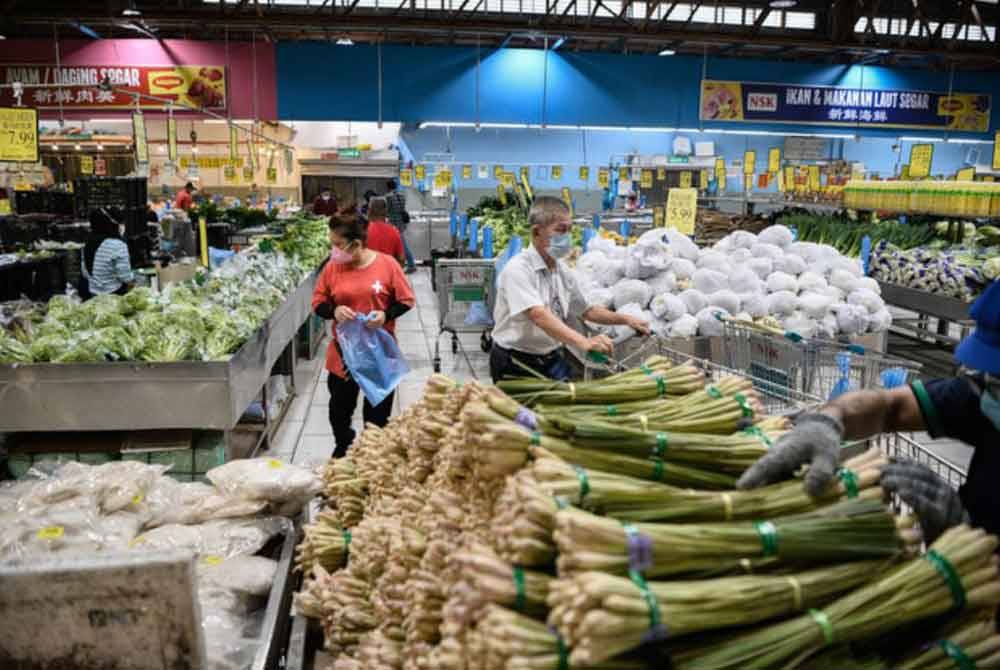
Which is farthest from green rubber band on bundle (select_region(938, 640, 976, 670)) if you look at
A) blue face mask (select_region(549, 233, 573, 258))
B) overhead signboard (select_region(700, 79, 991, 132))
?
overhead signboard (select_region(700, 79, 991, 132))

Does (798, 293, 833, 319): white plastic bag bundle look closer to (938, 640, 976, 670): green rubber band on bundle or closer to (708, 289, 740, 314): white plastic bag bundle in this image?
(708, 289, 740, 314): white plastic bag bundle

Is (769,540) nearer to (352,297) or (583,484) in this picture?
(583,484)

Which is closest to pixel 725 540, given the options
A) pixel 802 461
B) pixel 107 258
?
pixel 802 461

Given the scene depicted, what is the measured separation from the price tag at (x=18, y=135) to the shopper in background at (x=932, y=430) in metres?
9.44

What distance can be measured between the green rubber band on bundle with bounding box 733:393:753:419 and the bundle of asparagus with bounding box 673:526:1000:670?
0.58m

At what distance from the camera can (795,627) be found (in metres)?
1.29

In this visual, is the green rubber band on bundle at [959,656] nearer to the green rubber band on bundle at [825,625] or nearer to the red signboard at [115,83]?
the green rubber band on bundle at [825,625]

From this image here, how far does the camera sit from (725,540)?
135 centimetres

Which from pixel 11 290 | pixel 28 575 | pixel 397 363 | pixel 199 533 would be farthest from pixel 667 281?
pixel 11 290

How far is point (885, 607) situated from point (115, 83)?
51.7ft

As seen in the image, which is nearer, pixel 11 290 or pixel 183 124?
pixel 11 290

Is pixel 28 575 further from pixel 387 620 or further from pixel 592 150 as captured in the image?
pixel 592 150

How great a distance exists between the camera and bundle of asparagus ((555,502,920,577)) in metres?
1.28

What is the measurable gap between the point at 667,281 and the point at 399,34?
11.9 m
